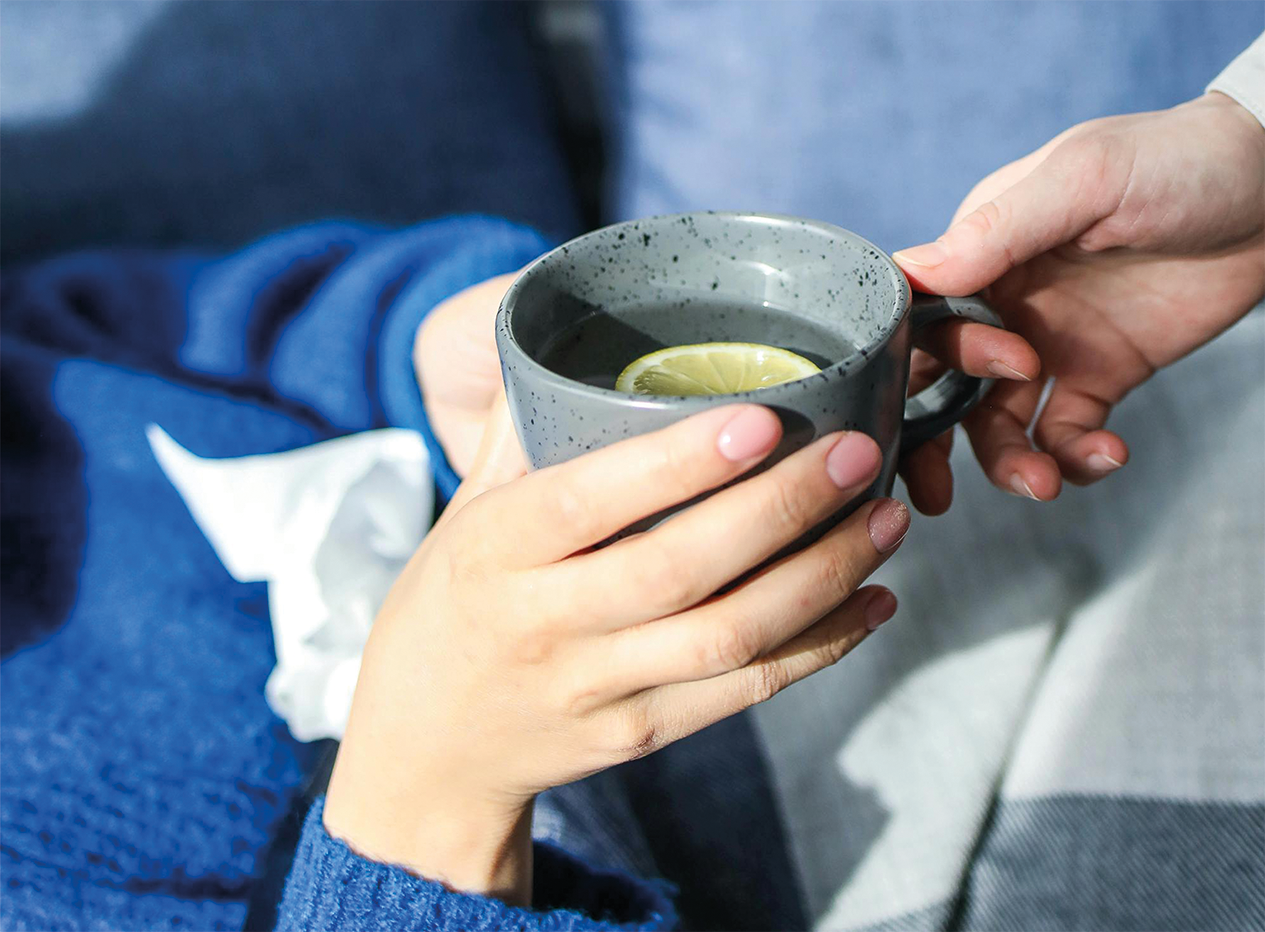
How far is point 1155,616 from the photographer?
0.81 m

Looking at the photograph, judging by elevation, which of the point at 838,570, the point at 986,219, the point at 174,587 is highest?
the point at 986,219

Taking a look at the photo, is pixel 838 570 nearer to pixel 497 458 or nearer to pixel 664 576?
pixel 664 576

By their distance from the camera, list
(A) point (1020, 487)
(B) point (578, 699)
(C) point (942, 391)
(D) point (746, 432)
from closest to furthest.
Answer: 1. (D) point (746, 432)
2. (B) point (578, 699)
3. (C) point (942, 391)
4. (A) point (1020, 487)

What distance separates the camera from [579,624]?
46 cm

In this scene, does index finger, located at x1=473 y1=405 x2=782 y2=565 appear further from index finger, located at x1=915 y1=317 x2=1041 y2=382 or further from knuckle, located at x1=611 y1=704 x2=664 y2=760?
index finger, located at x1=915 y1=317 x2=1041 y2=382

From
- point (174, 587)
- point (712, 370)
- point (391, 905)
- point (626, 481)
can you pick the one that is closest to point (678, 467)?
point (626, 481)

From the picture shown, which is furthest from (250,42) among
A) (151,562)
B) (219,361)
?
(151,562)

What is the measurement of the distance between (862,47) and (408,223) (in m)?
0.60

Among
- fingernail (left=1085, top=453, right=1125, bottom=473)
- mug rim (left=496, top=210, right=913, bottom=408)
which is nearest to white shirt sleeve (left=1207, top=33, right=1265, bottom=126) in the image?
fingernail (left=1085, top=453, right=1125, bottom=473)

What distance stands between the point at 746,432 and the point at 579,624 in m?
0.14

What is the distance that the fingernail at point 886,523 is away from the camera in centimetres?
48

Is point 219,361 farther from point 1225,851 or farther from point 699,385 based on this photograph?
point 1225,851

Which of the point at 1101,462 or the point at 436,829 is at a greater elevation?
the point at 1101,462

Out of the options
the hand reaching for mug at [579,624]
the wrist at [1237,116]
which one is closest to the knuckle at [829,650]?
the hand reaching for mug at [579,624]
